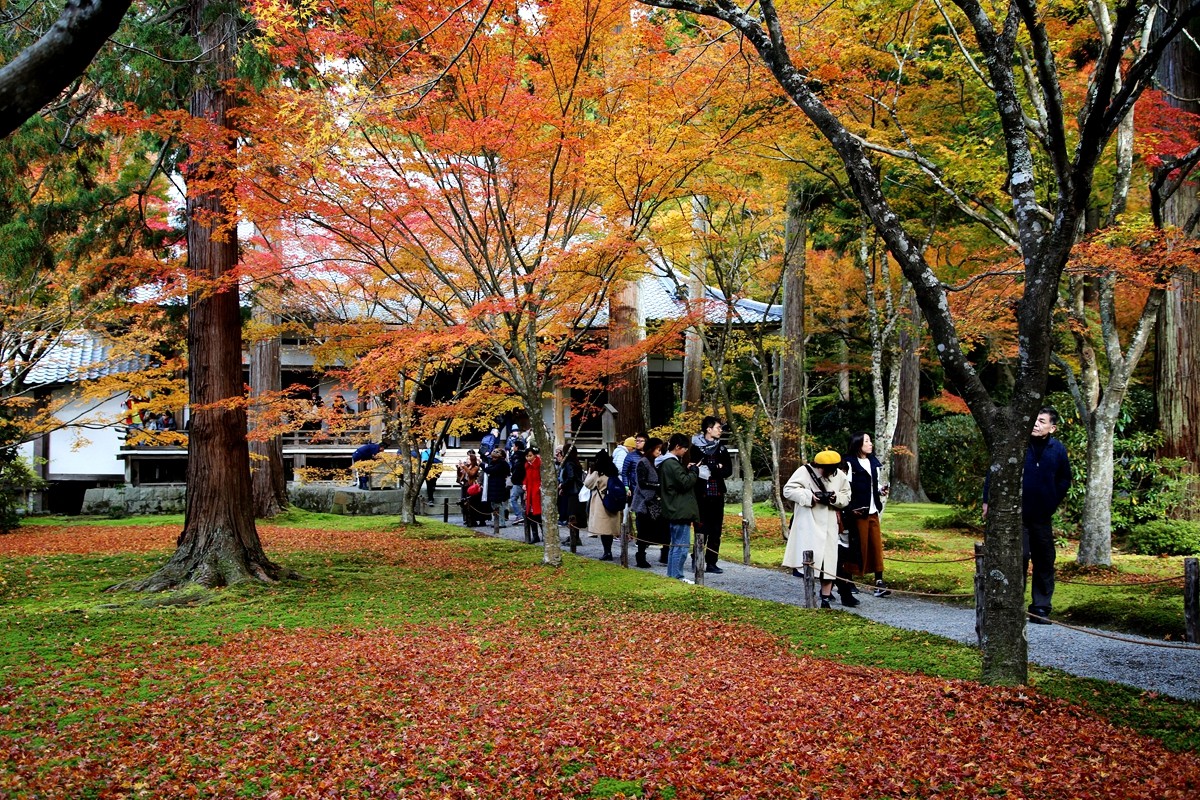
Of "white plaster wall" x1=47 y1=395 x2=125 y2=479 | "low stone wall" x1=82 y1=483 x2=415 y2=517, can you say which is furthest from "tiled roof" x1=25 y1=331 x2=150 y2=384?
"low stone wall" x1=82 y1=483 x2=415 y2=517

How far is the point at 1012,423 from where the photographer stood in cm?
546

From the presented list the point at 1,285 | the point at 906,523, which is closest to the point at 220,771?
the point at 1,285

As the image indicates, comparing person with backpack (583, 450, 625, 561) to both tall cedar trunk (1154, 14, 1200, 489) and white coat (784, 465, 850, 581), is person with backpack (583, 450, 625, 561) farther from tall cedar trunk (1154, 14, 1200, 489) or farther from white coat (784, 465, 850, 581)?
tall cedar trunk (1154, 14, 1200, 489)

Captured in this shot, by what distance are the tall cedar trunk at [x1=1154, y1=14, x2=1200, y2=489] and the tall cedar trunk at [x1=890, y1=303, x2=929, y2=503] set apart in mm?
9463

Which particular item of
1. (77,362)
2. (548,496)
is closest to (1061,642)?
(548,496)

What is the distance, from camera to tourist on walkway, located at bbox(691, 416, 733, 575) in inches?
456

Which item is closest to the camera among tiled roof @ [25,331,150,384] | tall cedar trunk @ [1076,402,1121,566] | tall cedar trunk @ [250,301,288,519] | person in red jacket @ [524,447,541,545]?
tall cedar trunk @ [1076,402,1121,566]

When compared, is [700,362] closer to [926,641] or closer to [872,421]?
[872,421]

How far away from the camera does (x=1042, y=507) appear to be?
322 inches

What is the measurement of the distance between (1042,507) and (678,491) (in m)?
3.90

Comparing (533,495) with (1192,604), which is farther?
(533,495)

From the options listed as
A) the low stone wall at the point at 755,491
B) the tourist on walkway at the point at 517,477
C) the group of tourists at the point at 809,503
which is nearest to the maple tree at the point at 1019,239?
the group of tourists at the point at 809,503

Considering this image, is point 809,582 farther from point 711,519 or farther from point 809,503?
point 711,519

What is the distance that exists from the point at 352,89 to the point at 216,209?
422 centimetres
